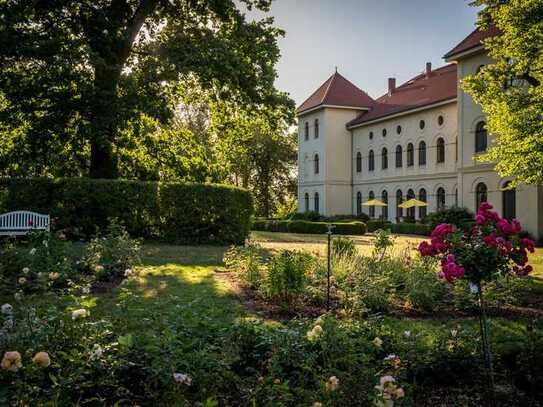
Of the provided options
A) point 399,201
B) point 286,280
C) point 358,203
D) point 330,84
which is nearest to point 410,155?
point 399,201

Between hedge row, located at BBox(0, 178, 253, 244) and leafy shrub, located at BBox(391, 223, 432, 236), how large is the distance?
14751 millimetres

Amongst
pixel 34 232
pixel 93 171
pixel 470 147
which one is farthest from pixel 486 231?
pixel 470 147

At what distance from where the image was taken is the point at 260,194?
5962cm

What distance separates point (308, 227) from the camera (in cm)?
3284

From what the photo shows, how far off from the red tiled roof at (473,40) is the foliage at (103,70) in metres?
13.1

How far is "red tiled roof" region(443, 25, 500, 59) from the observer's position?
26656 millimetres

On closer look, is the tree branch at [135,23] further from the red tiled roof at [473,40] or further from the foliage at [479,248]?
the red tiled roof at [473,40]

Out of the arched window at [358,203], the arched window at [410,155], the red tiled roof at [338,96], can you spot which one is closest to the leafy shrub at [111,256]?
the arched window at [410,155]

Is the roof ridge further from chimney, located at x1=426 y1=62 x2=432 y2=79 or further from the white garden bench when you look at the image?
the white garden bench

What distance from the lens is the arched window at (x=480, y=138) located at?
2750 cm

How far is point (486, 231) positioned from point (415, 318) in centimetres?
266

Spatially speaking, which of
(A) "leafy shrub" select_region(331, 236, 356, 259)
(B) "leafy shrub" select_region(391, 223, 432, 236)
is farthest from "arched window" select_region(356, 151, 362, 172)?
(A) "leafy shrub" select_region(331, 236, 356, 259)

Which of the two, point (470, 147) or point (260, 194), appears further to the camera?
point (260, 194)

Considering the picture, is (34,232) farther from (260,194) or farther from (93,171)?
(260,194)
